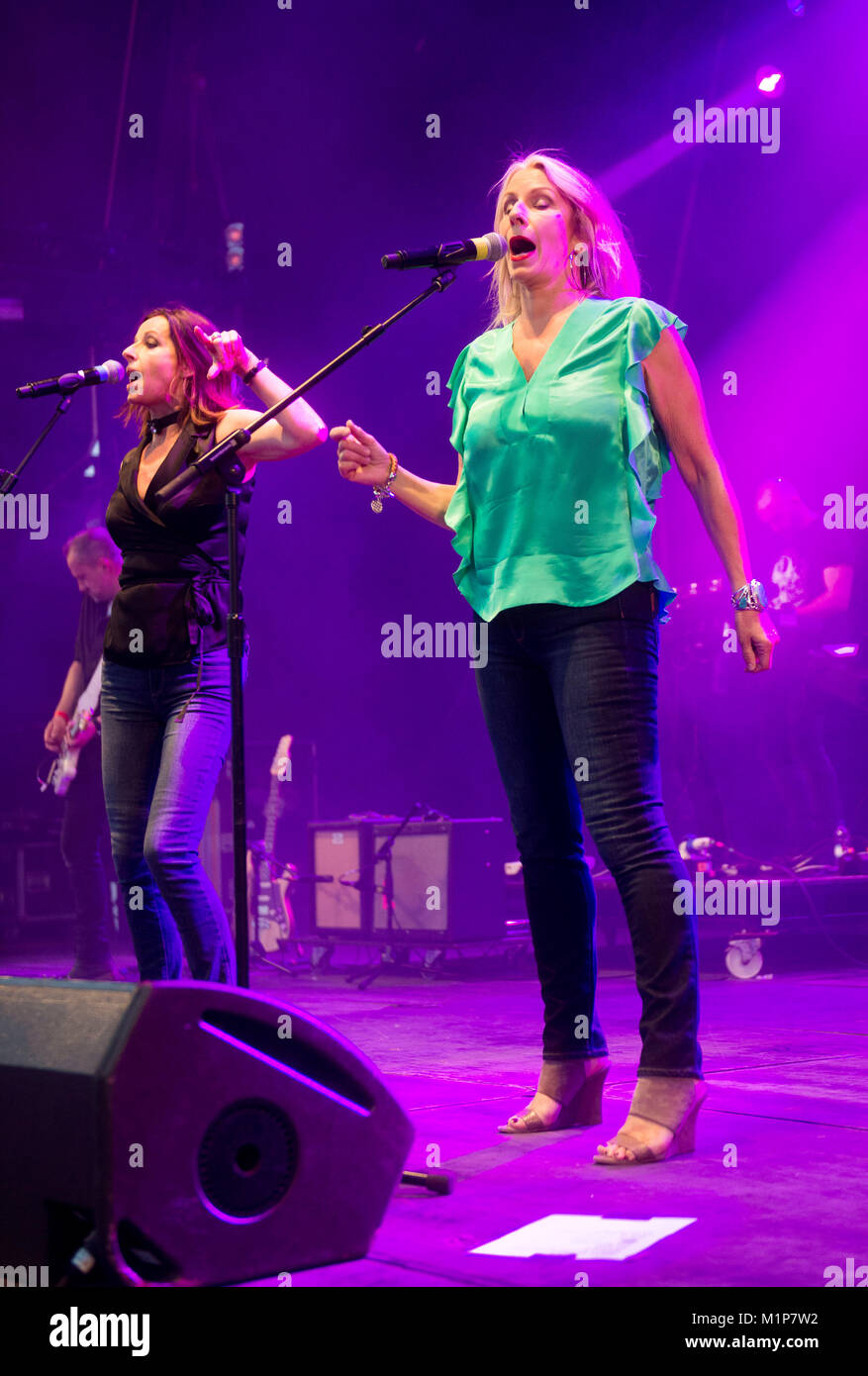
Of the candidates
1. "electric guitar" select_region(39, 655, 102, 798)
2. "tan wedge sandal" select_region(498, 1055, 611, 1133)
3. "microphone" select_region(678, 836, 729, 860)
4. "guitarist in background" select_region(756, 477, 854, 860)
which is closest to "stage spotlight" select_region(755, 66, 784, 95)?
"guitarist in background" select_region(756, 477, 854, 860)

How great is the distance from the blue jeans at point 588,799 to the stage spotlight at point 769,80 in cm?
584

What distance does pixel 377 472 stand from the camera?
101 inches

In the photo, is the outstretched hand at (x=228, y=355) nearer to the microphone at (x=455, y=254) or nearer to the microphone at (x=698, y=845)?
the microphone at (x=455, y=254)

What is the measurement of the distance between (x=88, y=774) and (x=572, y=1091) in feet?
10.9

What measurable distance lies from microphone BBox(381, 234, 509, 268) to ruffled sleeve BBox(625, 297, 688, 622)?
11.0 inches

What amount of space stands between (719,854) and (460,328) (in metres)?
3.51

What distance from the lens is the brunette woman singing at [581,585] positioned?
226 cm

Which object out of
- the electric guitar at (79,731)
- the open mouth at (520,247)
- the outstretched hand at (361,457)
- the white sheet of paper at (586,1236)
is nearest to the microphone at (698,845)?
the electric guitar at (79,731)

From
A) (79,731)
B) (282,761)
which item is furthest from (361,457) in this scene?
(282,761)

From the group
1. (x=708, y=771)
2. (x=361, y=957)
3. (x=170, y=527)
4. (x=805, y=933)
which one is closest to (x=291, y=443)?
(x=170, y=527)

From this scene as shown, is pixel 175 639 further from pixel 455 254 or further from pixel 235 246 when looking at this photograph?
pixel 235 246

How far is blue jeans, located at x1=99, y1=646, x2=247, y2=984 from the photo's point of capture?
261 centimetres

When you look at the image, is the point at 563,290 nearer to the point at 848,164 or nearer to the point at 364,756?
the point at 848,164
